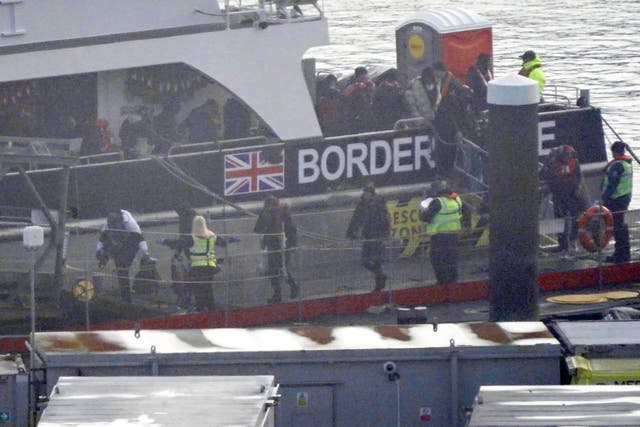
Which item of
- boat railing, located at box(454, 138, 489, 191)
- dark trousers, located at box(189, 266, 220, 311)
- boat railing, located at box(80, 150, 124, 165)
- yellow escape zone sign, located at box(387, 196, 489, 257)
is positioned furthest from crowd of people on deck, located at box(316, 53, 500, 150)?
dark trousers, located at box(189, 266, 220, 311)

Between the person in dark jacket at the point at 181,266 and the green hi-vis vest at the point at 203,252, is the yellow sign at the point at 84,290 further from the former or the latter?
the green hi-vis vest at the point at 203,252

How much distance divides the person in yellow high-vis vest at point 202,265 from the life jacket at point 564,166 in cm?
411

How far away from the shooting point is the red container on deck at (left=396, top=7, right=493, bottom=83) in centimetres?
2055

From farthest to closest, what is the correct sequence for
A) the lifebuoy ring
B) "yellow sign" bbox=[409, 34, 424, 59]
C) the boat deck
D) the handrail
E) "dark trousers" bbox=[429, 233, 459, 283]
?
1. "yellow sign" bbox=[409, 34, 424, 59]
2. the lifebuoy ring
3. "dark trousers" bbox=[429, 233, 459, 283]
4. the handrail
5. the boat deck

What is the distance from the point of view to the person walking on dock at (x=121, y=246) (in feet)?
50.3

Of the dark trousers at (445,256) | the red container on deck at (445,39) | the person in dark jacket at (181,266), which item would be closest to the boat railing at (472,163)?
the dark trousers at (445,256)

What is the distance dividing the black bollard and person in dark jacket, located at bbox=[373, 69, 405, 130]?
5906mm

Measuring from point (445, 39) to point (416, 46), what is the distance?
505mm

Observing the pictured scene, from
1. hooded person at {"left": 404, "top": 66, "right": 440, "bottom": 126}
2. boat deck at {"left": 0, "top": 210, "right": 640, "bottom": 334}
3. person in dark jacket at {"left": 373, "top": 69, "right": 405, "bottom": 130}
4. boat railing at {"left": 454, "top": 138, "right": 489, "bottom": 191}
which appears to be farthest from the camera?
person in dark jacket at {"left": 373, "top": 69, "right": 405, "bottom": 130}

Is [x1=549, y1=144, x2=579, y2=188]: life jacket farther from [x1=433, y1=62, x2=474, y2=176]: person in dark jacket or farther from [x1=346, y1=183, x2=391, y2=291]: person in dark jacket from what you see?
[x1=346, y1=183, x2=391, y2=291]: person in dark jacket

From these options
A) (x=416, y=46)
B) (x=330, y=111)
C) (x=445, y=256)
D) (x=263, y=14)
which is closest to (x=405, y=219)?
(x=445, y=256)

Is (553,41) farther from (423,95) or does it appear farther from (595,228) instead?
(595,228)

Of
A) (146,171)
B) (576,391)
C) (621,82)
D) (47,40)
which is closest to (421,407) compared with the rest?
(576,391)

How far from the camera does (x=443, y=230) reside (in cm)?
1633
